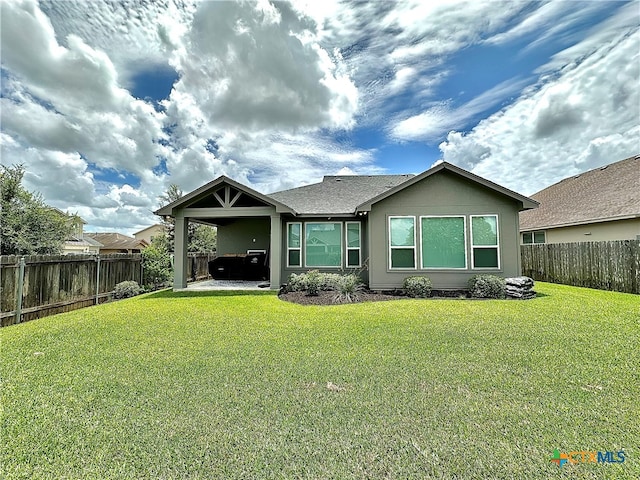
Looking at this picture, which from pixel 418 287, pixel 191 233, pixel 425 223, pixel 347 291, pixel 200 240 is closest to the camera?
pixel 347 291

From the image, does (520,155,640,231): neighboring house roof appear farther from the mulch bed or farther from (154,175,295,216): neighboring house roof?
(154,175,295,216): neighboring house roof

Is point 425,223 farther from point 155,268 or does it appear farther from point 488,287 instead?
point 155,268

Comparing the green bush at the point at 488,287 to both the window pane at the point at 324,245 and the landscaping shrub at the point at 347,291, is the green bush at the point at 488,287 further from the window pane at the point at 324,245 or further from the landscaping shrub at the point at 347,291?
the window pane at the point at 324,245

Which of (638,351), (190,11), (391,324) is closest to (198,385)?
(391,324)

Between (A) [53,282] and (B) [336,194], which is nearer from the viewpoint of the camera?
(A) [53,282]

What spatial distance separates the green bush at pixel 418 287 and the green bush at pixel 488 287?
145 cm

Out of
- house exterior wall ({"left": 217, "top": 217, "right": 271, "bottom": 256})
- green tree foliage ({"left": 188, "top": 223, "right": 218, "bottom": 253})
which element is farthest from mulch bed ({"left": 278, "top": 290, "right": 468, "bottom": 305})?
green tree foliage ({"left": 188, "top": 223, "right": 218, "bottom": 253})

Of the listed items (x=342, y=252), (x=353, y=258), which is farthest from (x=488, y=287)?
(x=342, y=252)

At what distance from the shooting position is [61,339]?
5.61m

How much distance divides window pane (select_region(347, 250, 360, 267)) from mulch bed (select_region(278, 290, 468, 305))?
1780 mm

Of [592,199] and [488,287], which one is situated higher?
[592,199]

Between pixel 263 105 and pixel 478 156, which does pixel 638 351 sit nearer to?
pixel 263 105

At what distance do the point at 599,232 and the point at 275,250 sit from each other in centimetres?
1368

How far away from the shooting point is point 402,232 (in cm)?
1077
